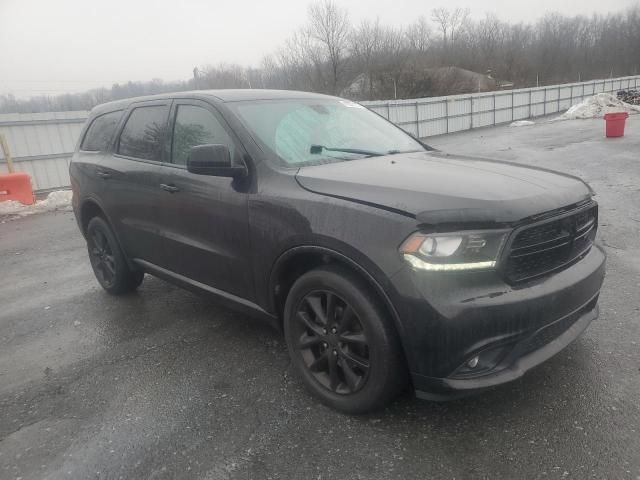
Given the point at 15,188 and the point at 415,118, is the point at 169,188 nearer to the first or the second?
the point at 15,188

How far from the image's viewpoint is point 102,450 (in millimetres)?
2586

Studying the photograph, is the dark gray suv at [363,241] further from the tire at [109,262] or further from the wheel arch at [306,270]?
the tire at [109,262]

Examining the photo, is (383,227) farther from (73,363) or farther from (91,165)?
(91,165)

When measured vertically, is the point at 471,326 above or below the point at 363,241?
below

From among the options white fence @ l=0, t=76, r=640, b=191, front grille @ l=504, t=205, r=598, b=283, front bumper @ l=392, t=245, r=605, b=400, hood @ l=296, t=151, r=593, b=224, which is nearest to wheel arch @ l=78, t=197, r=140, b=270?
hood @ l=296, t=151, r=593, b=224

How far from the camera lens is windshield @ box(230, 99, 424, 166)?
3145mm

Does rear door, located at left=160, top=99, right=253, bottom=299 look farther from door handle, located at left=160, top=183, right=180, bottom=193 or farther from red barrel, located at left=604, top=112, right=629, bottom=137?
red barrel, located at left=604, top=112, right=629, bottom=137

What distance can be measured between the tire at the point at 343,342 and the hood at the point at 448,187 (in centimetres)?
46

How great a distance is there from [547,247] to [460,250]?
51cm

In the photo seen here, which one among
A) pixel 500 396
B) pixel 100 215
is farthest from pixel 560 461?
pixel 100 215

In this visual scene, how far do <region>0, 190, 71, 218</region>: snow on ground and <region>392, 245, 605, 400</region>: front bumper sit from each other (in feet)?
34.1

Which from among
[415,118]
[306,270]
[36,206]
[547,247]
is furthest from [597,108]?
[306,270]

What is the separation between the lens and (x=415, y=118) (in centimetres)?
2489

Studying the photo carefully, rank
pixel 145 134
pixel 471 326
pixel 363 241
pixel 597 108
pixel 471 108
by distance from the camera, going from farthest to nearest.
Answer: pixel 471 108 → pixel 597 108 → pixel 145 134 → pixel 363 241 → pixel 471 326
